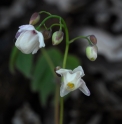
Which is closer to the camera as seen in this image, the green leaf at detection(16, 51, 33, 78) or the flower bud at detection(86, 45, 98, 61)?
the flower bud at detection(86, 45, 98, 61)

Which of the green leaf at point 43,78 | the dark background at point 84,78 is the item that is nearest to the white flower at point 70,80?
the green leaf at point 43,78

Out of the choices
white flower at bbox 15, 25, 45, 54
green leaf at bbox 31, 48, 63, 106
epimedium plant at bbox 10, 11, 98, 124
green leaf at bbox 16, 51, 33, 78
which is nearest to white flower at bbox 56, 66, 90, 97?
epimedium plant at bbox 10, 11, 98, 124

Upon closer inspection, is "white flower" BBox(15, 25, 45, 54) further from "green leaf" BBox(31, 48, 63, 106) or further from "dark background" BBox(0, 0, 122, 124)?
Result: "dark background" BBox(0, 0, 122, 124)

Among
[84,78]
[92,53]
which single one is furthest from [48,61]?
[92,53]

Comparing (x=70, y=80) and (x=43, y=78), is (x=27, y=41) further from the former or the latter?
(x=43, y=78)

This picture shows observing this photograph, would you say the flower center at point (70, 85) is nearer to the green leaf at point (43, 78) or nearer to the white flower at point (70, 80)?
the white flower at point (70, 80)
